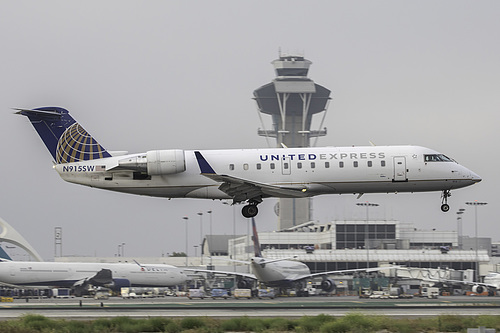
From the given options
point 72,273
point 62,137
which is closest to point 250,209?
point 62,137

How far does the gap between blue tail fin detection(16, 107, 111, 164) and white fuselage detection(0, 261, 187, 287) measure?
42409mm

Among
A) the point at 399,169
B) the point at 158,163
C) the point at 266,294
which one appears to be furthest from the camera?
the point at 266,294

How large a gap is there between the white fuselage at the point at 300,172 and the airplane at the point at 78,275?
139ft

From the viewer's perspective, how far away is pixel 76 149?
1911 inches

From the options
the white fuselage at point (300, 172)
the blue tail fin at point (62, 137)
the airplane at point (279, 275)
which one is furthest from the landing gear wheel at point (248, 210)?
the airplane at point (279, 275)

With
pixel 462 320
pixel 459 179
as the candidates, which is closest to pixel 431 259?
pixel 459 179

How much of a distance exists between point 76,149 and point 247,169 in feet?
34.0

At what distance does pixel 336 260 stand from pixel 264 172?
9075 centimetres

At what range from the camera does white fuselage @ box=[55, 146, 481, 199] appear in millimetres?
46656

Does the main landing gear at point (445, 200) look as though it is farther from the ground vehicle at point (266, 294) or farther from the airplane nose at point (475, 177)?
the ground vehicle at point (266, 294)

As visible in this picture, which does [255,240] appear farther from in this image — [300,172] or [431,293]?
[300,172]

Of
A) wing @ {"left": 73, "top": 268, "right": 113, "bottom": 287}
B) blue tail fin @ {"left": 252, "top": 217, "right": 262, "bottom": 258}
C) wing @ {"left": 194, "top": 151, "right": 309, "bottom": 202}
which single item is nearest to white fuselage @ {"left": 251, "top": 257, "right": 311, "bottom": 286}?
blue tail fin @ {"left": 252, "top": 217, "right": 262, "bottom": 258}

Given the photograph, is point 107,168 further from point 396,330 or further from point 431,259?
point 431,259

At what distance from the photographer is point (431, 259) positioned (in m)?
134
